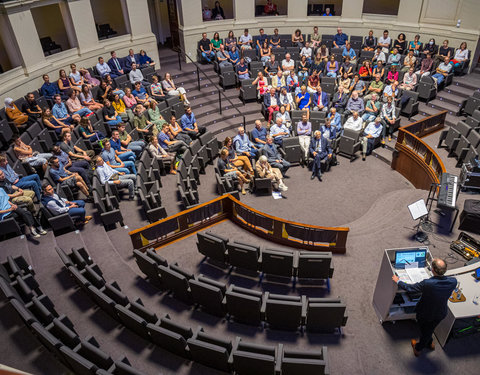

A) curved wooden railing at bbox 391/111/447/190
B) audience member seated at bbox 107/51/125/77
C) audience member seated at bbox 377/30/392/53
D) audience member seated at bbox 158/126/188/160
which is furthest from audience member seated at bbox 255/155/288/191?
audience member seated at bbox 377/30/392/53

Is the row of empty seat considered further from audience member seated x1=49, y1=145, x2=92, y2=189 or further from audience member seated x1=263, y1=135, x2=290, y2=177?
audience member seated x1=263, y1=135, x2=290, y2=177

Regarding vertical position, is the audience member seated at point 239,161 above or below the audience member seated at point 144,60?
below

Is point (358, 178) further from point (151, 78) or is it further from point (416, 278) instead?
point (151, 78)

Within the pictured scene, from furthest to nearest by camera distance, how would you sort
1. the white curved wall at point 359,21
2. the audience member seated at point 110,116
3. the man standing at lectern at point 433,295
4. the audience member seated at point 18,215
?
the white curved wall at point 359,21 < the audience member seated at point 110,116 < the audience member seated at point 18,215 < the man standing at lectern at point 433,295

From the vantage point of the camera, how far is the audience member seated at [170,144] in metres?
10.1

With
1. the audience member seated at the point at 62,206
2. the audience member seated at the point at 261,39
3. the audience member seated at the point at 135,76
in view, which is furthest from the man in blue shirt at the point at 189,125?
the audience member seated at the point at 261,39

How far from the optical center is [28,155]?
27.8 ft

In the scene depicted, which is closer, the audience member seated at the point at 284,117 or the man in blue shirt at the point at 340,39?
the audience member seated at the point at 284,117

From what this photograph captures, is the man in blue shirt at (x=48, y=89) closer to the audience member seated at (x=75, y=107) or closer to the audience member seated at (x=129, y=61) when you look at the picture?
the audience member seated at (x=75, y=107)

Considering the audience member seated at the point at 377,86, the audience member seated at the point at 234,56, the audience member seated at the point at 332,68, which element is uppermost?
the audience member seated at the point at 234,56

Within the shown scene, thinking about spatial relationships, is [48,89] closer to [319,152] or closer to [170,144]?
[170,144]

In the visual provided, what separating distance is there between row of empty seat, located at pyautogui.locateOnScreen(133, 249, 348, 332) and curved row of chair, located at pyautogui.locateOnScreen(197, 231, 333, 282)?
0.63 meters

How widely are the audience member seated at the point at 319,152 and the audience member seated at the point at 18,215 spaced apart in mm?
6749

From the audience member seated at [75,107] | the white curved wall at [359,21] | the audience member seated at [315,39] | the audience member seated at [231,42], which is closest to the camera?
the audience member seated at [75,107]
